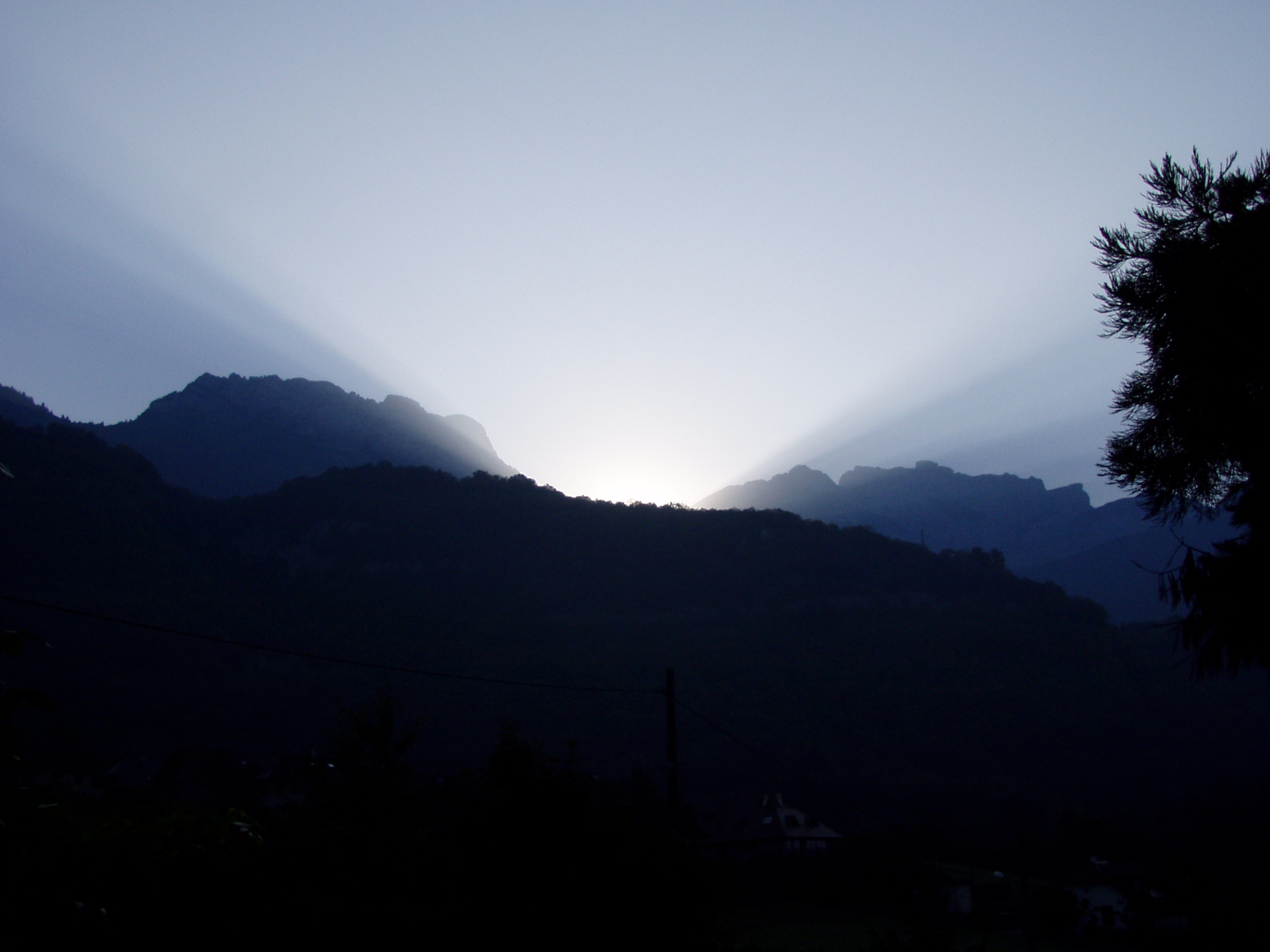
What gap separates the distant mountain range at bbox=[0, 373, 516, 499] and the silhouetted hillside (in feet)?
193

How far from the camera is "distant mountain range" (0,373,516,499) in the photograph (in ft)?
557

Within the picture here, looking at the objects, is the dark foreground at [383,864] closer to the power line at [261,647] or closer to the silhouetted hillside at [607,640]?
the power line at [261,647]

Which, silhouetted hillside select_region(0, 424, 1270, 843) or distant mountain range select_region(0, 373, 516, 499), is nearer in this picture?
silhouetted hillside select_region(0, 424, 1270, 843)

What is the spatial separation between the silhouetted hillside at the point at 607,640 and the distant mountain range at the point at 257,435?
58.8 meters

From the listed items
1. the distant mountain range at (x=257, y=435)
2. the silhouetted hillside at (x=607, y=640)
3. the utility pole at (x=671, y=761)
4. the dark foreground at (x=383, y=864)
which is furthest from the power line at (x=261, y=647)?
the distant mountain range at (x=257, y=435)

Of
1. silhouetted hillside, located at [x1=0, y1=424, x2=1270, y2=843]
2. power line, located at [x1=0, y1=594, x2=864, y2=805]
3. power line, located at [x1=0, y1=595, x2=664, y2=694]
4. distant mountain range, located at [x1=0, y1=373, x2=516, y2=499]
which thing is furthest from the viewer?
distant mountain range, located at [x1=0, y1=373, x2=516, y2=499]

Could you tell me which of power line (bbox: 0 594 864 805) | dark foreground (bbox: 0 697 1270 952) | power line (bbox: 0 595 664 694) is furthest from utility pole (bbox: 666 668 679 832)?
dark foreground (bbox: 0 697 1270 952)

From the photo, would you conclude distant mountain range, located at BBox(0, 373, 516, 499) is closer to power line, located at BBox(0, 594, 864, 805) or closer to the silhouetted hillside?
the silhouetted hillside

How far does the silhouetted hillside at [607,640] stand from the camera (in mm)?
74625

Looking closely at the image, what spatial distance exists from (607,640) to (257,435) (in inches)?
4316

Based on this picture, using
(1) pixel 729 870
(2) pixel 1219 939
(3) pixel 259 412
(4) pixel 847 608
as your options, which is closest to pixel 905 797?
(4) pixel 847 608

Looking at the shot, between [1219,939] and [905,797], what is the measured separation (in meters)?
44.9

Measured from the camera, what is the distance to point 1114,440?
6043 mm

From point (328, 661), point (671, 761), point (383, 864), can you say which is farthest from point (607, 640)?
point (383, 864)
